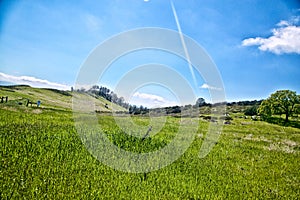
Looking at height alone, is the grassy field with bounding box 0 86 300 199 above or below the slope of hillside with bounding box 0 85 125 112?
below

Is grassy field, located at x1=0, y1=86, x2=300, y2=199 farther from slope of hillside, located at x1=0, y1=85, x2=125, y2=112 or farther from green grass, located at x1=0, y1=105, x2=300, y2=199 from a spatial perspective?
slope of hillside, located at x1=0, y1=85, x2=125, y2=112

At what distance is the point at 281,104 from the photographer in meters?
71.1

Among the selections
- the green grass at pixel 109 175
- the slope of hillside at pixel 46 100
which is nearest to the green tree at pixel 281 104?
the slope of hillside at pixel 46 100

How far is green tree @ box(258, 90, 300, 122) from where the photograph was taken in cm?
7000

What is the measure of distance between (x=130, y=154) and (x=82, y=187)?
10.8 ft

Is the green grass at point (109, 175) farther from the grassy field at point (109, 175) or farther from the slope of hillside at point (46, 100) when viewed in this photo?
the slope of hillside at point (46, 100)

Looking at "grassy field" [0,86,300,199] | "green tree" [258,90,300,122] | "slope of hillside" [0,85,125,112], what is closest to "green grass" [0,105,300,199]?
"grassy field" [0,86,300,199]

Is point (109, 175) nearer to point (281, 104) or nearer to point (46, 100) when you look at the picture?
point (46, 100)

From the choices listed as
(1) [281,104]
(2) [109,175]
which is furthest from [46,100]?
(1) [281,104]

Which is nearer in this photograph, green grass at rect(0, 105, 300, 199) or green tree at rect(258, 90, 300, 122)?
green grass at rect(0, 105, 300, 199)

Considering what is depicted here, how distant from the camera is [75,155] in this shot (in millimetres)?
8266

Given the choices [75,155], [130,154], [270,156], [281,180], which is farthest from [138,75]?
[270,156]

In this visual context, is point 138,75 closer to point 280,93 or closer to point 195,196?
point 195,196

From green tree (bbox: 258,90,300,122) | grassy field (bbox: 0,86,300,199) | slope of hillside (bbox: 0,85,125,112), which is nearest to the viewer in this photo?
grassy field (bbox: 0,86,300,199)
